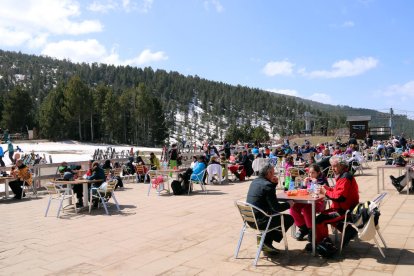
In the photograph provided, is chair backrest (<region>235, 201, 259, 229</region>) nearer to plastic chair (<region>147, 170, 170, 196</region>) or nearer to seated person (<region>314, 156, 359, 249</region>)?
seated person (<region>314, 156, 359, 249</region>)

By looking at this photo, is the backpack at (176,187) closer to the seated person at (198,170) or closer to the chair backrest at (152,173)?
the seated person at (198,170)

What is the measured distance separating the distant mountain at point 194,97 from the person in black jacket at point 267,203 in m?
131

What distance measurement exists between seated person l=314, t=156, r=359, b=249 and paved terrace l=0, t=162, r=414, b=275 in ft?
1.07

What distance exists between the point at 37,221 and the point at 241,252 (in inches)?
191

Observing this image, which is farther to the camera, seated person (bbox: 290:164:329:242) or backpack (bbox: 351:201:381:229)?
seated person (bbox: 290:164:329:242)

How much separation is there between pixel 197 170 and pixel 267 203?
6676 millimetres

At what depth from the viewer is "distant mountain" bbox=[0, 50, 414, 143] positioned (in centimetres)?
14662

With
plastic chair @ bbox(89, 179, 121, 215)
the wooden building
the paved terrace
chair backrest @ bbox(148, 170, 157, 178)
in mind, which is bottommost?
the paved terrace

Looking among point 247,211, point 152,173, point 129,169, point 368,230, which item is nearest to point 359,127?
point 129,169

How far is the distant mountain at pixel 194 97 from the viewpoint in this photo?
147m

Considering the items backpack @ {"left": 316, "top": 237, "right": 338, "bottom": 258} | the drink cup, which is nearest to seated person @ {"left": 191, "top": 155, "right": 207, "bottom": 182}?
the drink cup

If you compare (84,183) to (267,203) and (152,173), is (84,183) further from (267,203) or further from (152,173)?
(267,203)

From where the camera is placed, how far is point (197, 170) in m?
11.4

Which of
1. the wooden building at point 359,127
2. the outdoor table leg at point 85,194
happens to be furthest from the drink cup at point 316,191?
the wooden building at point 359,127
